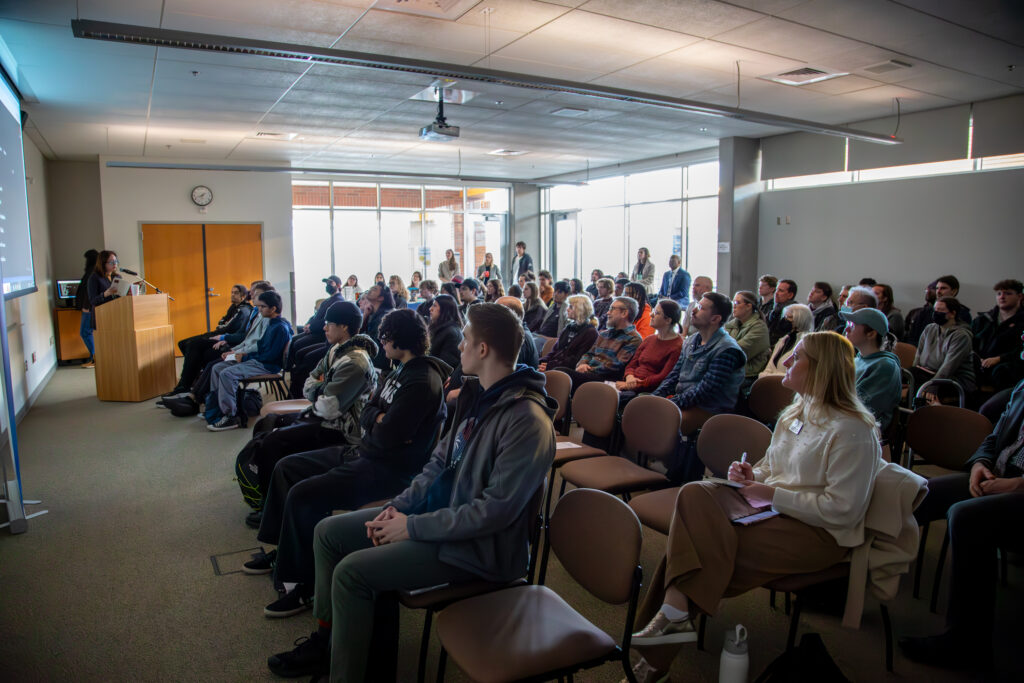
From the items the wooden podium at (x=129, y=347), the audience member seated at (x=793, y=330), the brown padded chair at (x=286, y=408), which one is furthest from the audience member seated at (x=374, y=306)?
the audience member seated at (x=793, y=330)

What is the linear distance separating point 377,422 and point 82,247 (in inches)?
440

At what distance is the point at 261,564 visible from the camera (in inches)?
127

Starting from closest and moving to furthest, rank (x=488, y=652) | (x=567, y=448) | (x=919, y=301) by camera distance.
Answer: (x=488, y=652)
(x=567, y=448)
(x=919, y=301)

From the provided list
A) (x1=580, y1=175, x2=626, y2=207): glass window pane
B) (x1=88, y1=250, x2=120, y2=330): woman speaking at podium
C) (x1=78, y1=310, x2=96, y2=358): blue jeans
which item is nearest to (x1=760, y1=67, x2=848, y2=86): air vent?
(x1=580, y1=175, x2=626, y2=207): glass window pane

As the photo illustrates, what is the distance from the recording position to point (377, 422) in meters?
2.87

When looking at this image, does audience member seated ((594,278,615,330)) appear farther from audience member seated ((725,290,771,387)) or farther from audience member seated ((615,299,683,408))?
audience member seated ((615,299,683,408))

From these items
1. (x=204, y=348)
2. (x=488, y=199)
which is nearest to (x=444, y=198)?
(x=488, y=199)

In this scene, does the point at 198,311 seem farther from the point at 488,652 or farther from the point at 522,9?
the point at 488,652

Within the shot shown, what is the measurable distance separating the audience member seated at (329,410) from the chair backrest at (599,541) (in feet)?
5.15

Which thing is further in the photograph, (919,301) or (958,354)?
(919,301)

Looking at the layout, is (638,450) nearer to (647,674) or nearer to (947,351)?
(647,674)

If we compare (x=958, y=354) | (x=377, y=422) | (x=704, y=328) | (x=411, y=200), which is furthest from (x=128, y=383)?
(x=411, y=200)

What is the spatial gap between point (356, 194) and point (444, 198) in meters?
2.20

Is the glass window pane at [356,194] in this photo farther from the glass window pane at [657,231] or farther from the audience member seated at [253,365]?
the audience member seated at [253,365]
